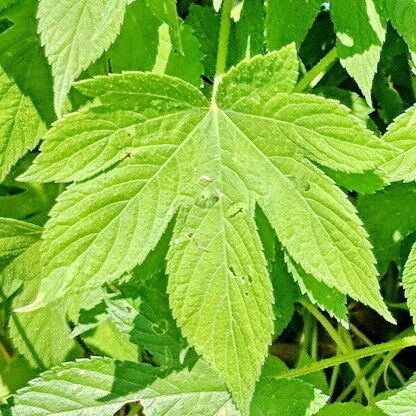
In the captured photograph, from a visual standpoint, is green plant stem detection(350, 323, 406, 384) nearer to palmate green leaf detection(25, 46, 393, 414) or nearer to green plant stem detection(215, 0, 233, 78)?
palmate green leaf detection(25, 46, 393, 414)

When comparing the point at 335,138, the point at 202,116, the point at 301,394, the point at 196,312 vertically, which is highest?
the point at 202,116

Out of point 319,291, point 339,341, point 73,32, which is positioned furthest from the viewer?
point 339,341

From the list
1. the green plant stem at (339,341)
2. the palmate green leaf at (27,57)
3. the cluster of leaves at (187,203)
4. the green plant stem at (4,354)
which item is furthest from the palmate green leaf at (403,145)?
the green plant stem at (4,354)

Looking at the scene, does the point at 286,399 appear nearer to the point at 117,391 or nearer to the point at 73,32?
the point at 117,391

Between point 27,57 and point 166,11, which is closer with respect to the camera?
point 166,11

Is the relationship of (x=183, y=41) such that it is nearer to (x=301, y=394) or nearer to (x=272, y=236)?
(x=272, y=236)

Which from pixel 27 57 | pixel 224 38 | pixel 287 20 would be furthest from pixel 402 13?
pixel 27 57

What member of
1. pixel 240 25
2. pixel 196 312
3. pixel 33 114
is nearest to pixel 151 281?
pixel 196 312
